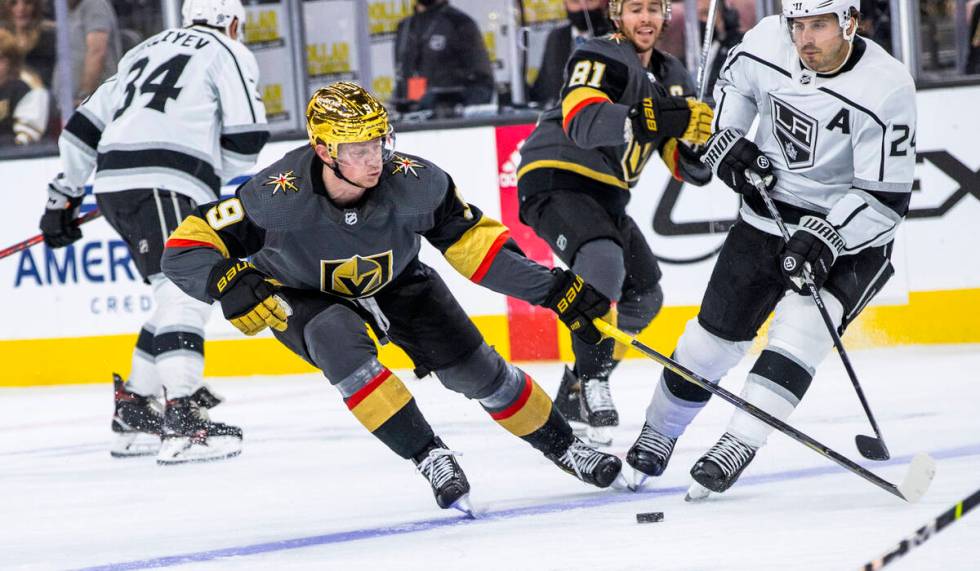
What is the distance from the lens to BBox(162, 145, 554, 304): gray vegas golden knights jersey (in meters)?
3.22

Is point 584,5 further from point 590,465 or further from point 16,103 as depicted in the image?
point 590,465

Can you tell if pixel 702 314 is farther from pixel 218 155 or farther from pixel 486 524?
pixel 218 155

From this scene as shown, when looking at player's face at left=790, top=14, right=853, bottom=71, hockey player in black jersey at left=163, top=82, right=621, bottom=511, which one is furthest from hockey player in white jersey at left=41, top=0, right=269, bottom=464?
player's face at left=790, top=14, right=853, bottom=71

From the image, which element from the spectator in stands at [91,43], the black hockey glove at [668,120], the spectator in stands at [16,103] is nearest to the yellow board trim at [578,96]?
the black hockey glove at [668,120]

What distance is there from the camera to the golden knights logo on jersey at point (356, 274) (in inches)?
130

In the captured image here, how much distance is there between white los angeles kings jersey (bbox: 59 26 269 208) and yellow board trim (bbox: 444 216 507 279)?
4.94ft

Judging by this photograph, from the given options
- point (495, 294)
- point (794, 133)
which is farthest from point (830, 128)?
point (495, 294)

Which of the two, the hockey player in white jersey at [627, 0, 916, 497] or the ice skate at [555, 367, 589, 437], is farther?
the ice skate at [555, 367, 589, 437]

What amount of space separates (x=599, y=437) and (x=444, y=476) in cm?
114

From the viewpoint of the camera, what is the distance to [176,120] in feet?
15.1

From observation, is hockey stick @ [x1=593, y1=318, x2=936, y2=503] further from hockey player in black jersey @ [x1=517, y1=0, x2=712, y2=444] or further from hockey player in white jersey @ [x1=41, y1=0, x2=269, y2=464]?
hockey player in white jersey @ [x1=41, y1=0, x2=269, y2=464]

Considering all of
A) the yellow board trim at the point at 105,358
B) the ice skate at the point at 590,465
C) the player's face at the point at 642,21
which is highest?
the player's face at the point at 642,21

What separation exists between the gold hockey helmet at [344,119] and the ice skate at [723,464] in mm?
980

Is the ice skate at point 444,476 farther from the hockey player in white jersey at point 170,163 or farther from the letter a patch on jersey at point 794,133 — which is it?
the hockey player in white jersey at point 170,163
